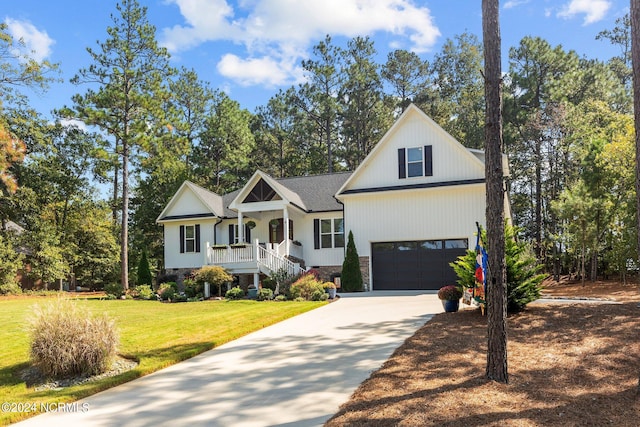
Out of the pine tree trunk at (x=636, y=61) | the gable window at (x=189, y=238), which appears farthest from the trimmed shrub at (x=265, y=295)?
the pine tree trunk at (x=636, y=61)

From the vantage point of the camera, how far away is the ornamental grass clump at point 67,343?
21.2 feet

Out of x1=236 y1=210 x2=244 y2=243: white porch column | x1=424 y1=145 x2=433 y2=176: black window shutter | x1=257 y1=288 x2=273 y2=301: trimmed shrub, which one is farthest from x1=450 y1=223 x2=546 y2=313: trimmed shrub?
x1=236 y1=210 x2=244 y2=243: white porch column

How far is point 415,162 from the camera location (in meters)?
19.5

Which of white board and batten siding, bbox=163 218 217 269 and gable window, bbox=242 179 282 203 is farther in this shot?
white board and batten siding, bbox=163 218 217 269

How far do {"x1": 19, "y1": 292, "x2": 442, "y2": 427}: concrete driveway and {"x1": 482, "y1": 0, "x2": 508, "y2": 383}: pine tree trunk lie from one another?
1770 mm

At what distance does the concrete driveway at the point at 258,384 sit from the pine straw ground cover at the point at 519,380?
16.6 inches

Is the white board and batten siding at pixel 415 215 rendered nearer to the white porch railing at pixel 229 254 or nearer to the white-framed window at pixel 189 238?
the white porch railing at pixel 229 254

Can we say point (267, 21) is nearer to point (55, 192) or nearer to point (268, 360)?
point (268, 360)

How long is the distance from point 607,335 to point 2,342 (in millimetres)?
11375

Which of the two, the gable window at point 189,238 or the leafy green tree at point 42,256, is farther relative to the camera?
the leafy green tree at point 42,256

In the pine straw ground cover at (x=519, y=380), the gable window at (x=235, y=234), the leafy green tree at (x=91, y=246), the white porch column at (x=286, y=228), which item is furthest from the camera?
the leafy green tree at (x=91, y=246)

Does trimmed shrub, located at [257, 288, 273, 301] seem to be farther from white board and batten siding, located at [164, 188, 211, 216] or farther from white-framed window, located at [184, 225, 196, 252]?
white-framed window, located at [184, 225, 196, 252]

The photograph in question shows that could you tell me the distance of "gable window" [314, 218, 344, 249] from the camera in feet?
71.5

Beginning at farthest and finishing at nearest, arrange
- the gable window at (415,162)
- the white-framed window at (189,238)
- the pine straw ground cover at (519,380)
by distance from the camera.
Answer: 1. the white-framed window at (189,238)
2. the gable window at (415,162)
3. the pine straw ground cover at (519,380)
